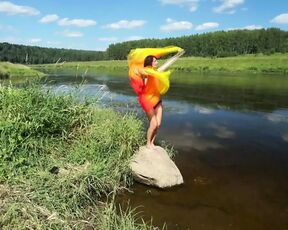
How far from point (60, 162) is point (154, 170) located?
7.17ft

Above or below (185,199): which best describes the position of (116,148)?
above

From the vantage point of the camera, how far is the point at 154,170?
906 cm

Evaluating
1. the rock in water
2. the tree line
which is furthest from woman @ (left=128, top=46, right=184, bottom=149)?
the tree line

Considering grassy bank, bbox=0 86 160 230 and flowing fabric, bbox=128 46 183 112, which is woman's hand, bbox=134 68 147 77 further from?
grassy bank, bbox=0 86 160 230

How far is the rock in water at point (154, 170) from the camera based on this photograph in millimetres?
8945

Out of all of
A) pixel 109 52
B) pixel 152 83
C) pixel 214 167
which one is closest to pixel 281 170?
pixel 214 167

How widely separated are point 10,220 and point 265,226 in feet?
14.9

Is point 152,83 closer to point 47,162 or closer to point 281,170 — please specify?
point 47,162

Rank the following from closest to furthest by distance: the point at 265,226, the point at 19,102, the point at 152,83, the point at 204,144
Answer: the point at 265,226
the point at 19,102
the point at 152,83
the point at 204,144

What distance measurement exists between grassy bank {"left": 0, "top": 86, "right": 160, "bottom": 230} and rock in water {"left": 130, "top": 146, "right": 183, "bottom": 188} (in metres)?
0.26

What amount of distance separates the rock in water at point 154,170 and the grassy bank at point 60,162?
0.26 m

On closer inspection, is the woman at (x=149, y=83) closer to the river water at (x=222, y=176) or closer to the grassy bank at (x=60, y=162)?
the grassy bank at (x=60, y=162)

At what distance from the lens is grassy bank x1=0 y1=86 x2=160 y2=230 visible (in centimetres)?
644

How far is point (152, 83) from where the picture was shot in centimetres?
999
